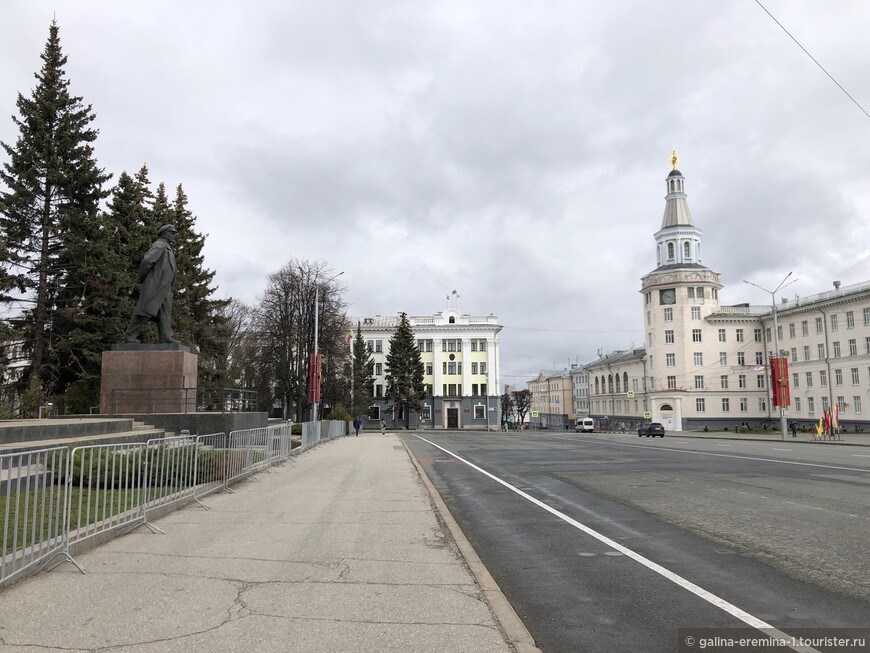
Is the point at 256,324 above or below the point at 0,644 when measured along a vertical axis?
above

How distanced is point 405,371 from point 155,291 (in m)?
Answer: 69.1

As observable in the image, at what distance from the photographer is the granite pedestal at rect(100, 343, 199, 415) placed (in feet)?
60.0

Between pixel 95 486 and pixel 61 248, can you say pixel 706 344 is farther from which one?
pixel 95 486

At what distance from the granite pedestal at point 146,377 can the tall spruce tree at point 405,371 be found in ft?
225

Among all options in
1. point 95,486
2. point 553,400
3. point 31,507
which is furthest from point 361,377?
point 553,400

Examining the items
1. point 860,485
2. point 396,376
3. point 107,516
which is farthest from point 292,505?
point 396,376

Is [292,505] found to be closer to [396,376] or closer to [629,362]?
[396,376]

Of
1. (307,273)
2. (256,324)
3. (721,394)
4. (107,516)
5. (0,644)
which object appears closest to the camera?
(0,644)

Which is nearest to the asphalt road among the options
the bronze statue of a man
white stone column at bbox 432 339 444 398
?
the bronze statue of a man

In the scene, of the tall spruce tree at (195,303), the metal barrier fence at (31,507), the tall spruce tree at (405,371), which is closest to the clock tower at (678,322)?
the tall spruce tree at (405,371)

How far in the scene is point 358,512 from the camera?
10.3m

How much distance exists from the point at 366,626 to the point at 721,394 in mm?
86800

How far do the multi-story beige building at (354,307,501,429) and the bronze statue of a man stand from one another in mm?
73123

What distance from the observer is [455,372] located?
9519cm
